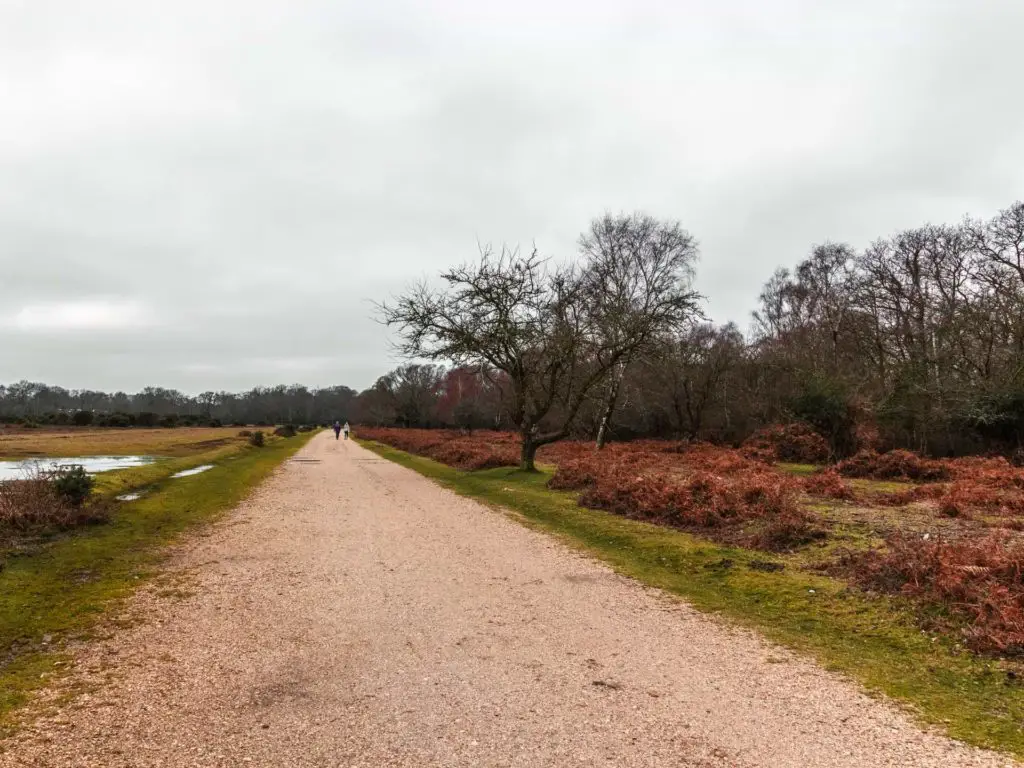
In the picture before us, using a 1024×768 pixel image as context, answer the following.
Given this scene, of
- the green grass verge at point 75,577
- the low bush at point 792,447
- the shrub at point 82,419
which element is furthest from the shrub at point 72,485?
the shrub at point 82,419

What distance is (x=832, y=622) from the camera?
6.43 meters

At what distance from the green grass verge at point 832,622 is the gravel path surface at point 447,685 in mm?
380

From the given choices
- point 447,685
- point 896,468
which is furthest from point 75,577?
point 896,468

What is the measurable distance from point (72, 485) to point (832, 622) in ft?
40.6

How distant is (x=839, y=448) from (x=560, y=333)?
11.8 metres

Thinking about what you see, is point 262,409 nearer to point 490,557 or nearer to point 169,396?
point 169,396

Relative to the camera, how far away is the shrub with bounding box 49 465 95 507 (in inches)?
446

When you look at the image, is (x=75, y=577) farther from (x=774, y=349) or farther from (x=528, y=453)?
(x=774, y=349)

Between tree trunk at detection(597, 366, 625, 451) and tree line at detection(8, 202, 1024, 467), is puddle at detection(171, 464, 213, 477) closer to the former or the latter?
tree line at detection(8, 202, 1024, 467)

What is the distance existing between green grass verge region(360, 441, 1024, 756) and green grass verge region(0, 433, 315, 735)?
6.16m

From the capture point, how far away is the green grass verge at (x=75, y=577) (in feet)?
16.5

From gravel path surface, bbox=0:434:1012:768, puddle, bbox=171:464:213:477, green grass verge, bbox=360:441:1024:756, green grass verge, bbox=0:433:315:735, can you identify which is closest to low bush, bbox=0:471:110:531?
green grass verge, bbox=0:433:315:735

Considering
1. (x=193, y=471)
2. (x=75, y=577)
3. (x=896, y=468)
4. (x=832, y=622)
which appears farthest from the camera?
(x=193, y=471)

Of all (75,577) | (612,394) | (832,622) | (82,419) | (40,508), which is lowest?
(832,622)
